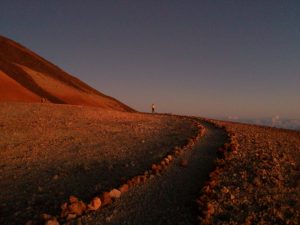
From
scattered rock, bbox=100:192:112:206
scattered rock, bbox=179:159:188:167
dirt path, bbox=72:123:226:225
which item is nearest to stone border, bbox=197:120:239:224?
dirt path, bbox=72:123:226:225

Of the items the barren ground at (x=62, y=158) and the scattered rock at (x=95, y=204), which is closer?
the scattered rock at (x=95, y=204)

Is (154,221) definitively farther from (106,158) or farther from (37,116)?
(37,116)

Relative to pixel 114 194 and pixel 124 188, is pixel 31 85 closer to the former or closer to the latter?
pixel 124 188

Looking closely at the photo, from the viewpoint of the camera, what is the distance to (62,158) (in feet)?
50.6

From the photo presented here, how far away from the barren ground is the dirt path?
123cm

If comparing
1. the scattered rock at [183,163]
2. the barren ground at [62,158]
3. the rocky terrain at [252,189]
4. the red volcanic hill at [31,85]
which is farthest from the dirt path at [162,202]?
the red volcanic hill at [31,85]

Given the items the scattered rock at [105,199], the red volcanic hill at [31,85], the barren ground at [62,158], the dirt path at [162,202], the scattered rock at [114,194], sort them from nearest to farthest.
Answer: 1. the dirt path at [162,202]
2. the scattered rock at [105,199]
3. the scattered rock at [114,194]
4. the barren ground at [62,158]
5. the red volcanic hill at [31,85]

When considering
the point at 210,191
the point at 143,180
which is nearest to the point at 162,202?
the point at 210,191

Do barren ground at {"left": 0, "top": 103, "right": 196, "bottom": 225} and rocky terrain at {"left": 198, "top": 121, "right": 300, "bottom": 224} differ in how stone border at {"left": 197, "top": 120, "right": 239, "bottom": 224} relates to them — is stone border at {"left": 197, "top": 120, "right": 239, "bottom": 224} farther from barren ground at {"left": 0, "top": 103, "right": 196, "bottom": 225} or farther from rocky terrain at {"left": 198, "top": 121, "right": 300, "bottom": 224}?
barren ground at {"left": 0, "top": 103, "right": 196, "bottom": 225}

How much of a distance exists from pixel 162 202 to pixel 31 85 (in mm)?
74303

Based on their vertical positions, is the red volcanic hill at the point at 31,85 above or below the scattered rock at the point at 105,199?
above

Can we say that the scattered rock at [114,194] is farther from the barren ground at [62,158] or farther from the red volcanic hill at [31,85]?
the red volcanic hill at [31,85]

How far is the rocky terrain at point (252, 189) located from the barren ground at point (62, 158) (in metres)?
3.21

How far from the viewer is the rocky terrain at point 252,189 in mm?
8789
